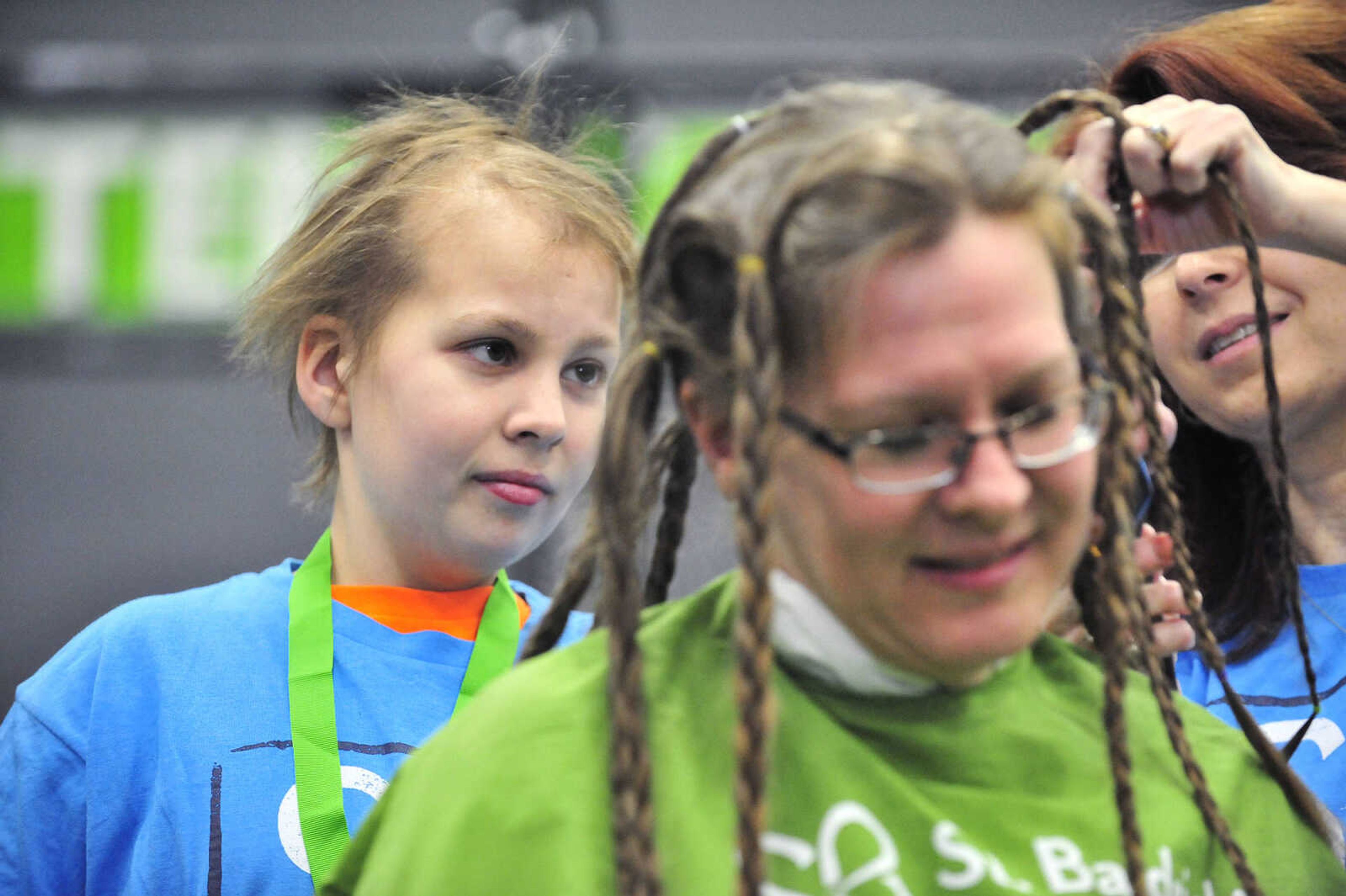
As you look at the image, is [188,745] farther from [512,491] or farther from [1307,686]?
[1307,686]

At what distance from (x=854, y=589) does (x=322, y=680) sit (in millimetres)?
887

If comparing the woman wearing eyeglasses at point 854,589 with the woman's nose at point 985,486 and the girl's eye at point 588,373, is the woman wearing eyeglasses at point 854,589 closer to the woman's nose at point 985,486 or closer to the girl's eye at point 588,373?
the woman's nose at point 985,486

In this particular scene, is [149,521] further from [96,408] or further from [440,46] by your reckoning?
[440,46]

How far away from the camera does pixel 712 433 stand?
1.06 m

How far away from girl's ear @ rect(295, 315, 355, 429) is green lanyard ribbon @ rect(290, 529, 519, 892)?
0.15 meters

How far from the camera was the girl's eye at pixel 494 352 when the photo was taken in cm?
167

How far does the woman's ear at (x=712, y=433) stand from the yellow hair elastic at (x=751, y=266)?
Answer: 143 millimetres

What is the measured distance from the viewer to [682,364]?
3.56ft

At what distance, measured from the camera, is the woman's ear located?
105 centimetres

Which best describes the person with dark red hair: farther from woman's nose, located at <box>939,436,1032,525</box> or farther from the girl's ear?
the girl's ear

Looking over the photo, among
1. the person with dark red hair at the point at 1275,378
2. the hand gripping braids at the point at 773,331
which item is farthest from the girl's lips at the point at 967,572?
the person with dark red hair at the point at 1275,378

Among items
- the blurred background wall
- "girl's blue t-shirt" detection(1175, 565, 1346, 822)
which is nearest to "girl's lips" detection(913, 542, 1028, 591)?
"girl's blue t-shirt" detection(1175, 565, 1346, 822)

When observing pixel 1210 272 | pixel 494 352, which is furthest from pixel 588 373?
pixel 1210 272

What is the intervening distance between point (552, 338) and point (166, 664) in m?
0.58
